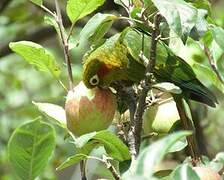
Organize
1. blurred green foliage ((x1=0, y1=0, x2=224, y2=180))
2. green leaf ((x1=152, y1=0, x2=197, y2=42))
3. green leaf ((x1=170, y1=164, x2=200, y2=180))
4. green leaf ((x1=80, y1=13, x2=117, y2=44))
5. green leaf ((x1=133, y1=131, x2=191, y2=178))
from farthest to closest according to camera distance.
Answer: blurred green foliage ((x1=0, y1=0, x2=224, y2=180)) → green leaf ((x1=80, y1=13, x2=117, y2=44)) → green leaf ((x1=152, y1=0, x2=197, y2=42)) → green leaf ((x1=170, y1=164, x2=200, y2=180)) → green leaf ((x1=133, y1=131, x2=191, y2=178))

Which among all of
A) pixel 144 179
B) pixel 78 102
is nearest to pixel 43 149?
pixel 78 102

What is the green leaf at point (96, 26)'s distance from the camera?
3.08 feet

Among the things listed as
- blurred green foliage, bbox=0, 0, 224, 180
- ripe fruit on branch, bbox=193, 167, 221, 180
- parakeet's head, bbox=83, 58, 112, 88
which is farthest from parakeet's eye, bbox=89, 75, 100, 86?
blurred green foliage, bbox=0, 0, 224, 180

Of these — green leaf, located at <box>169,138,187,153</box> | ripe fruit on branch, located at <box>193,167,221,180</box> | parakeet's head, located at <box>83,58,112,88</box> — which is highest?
parakeet's head, located at <box>83,58,112,88</box>

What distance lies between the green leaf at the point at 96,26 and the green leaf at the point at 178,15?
127 mm

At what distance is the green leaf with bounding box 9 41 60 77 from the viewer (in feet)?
3.39

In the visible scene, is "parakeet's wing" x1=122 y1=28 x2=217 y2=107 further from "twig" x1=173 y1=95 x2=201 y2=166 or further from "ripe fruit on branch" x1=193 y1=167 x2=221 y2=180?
"ripe fruit on branch" x1=193 y1=167 x2=221 y2=180

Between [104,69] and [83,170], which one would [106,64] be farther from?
[83,170]

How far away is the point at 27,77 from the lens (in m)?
2.74

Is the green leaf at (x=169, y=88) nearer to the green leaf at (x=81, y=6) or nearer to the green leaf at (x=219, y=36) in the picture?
A: the green leaf at (x=219, y=36)

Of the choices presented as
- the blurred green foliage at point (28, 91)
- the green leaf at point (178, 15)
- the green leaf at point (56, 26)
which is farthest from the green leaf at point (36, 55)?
the blurred green foliage at point (28, 91)

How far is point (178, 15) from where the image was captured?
2.74 ft

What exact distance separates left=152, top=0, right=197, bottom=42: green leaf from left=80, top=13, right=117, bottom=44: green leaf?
0.13 metres

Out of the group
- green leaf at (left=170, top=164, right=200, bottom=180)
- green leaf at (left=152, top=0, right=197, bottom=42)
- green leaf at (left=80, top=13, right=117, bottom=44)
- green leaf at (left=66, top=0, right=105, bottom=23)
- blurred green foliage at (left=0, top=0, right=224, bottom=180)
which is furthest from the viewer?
blurred green foliage at (left=0, top=0, right=224, bottom=180)
